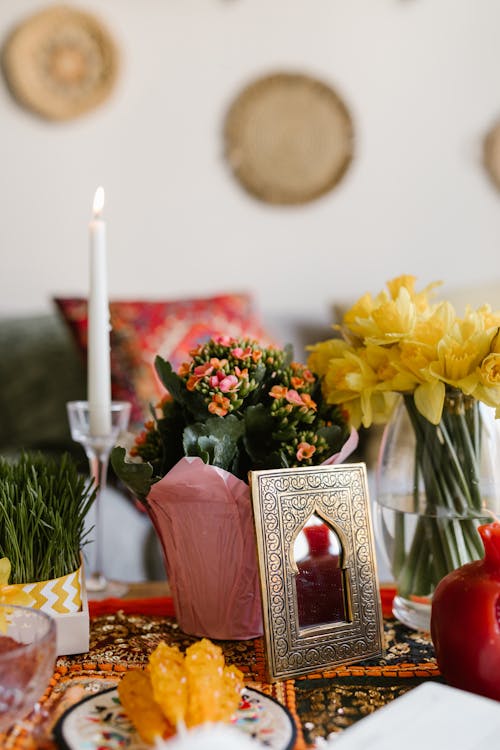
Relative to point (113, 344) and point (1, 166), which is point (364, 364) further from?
point (1, 166)

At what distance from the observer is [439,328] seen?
719 mm

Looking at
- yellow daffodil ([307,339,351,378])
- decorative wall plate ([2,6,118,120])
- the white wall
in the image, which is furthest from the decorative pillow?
yellow daffodil ([307,339,351,378])

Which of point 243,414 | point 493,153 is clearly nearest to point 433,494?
point 243,414

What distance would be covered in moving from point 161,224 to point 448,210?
0.92m

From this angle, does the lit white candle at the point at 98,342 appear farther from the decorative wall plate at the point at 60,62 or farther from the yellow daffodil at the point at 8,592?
the decorative wall plate at the point at 60,62

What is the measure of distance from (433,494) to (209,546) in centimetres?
23

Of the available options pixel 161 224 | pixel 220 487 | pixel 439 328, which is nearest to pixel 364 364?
pixel 439 328

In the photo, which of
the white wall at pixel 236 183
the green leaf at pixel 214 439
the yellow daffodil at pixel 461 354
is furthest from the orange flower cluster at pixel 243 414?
the white wall at pixel 236 183

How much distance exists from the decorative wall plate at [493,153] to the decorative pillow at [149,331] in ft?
3.38

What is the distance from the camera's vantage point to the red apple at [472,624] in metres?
0.58

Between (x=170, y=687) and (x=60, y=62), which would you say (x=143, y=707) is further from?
(x=60, y=62)

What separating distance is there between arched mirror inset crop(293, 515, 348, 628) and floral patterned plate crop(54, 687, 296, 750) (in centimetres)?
10

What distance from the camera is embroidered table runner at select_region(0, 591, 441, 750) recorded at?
559 mm

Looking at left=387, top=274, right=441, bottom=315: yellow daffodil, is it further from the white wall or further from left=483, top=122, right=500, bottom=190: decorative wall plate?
left=483, top=122, right=500, bottom=190: decorative wall plate
